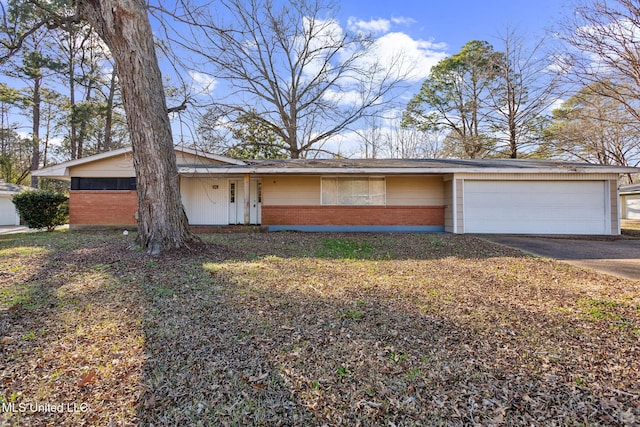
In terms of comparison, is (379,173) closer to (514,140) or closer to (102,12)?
(102,12)

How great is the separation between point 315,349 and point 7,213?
2625 cm

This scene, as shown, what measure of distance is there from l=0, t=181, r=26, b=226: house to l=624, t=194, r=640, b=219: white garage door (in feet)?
134

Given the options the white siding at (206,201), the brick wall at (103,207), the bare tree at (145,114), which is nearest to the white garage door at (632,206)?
the white siding at (206,201)

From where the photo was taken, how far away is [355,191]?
11.9m

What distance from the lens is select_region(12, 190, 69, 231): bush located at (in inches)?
458

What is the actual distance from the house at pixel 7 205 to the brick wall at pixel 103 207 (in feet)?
36.0

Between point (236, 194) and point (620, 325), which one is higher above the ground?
point (236, 194)

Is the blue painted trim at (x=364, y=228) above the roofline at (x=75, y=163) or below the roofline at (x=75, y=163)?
below

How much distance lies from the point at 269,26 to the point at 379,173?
1238 cm

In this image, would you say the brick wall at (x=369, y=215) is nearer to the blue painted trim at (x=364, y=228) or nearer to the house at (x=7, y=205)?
the blue painted trim at (x=364, y=228)

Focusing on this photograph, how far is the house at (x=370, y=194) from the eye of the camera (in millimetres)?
10617

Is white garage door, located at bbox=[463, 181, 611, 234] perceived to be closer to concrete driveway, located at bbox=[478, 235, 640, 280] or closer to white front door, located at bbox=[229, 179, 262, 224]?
concrete driveway, located at bbox=[478, 235, 640, 280]

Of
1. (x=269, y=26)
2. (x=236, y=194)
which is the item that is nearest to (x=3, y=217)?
(x=236, y=194)

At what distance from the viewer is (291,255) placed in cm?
689
